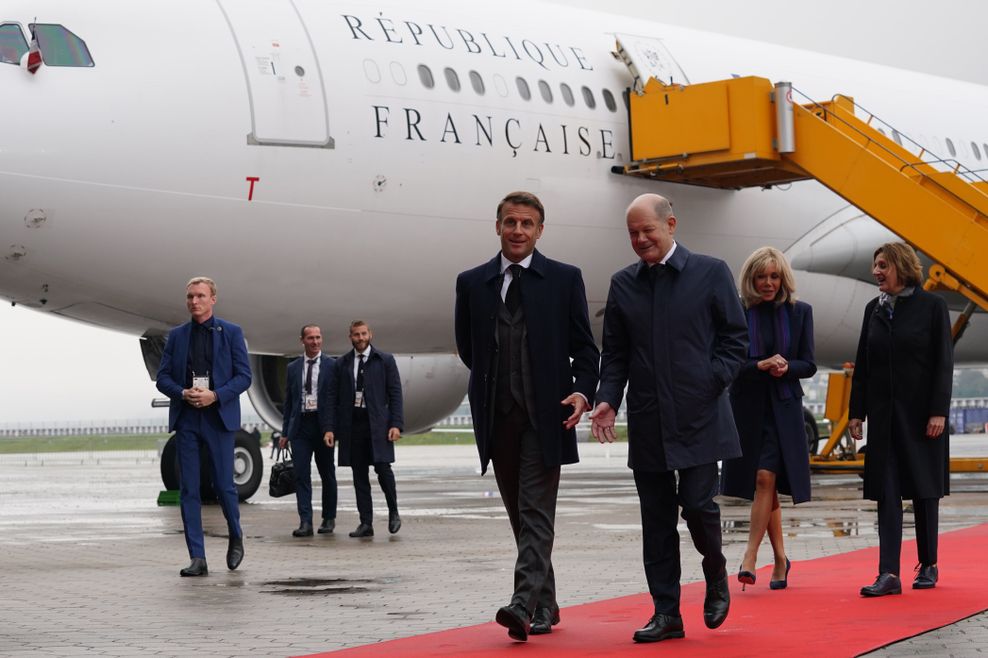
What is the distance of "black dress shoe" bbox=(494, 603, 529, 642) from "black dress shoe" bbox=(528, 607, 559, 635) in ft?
0.71

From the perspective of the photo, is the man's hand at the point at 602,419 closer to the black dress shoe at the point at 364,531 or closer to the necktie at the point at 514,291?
the necktie at the point at 514,291

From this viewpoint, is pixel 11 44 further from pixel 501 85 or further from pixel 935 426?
pixel 935 426

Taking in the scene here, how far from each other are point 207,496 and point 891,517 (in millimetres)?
7578

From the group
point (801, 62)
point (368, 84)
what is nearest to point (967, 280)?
point (801, 62)

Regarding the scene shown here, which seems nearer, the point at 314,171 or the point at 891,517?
the point at 891,517

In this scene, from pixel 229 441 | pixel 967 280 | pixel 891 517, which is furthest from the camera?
pixel 967 280

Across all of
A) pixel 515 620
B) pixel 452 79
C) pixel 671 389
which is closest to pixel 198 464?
pixel 515 620

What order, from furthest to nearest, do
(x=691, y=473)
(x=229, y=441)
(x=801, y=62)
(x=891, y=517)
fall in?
(x=801, y=62) → (x=229, y=441) → (x=891, y=517) → (x=691, y=473)

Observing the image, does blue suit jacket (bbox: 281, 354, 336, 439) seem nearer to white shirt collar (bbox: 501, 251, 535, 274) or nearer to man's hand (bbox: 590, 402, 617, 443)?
white shirt collar (bbox: 501, 251, 535, 274)

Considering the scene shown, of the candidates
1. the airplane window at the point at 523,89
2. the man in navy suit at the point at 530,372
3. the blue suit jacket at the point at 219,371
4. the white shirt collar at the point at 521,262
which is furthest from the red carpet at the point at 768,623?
the airplane window at the point at 523,89

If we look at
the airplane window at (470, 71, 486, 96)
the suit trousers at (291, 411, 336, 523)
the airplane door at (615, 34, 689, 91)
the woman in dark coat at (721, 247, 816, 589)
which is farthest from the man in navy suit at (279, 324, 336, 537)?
the woman in dark coat at (721, 247, 816, 589)

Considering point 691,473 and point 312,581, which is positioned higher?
point 691,473

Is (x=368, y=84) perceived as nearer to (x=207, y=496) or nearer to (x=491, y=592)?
(x=207, y=496)

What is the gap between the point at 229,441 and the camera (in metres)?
8.20
